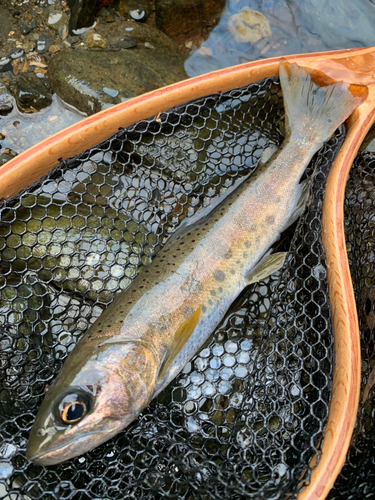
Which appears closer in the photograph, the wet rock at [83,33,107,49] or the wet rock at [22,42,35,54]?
the wet rock at [22,42,35,54]

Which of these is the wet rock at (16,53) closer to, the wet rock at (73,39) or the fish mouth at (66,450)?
the wet rock at (73,39)

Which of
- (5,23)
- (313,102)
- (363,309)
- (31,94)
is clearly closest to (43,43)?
(5,23)

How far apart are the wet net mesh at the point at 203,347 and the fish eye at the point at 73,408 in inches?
16.8

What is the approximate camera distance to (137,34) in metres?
3.84

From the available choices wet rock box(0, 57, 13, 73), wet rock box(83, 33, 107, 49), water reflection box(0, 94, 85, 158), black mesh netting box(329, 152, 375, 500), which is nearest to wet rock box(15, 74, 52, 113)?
Result: water reflection box(0, 94, 85, 158)

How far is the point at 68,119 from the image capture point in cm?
347

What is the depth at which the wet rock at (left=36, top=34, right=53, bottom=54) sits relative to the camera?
3.65 meters

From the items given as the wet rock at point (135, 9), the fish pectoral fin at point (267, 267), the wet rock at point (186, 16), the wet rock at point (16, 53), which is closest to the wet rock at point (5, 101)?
the wet rock at point (16, 53)

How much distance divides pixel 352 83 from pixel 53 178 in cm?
226

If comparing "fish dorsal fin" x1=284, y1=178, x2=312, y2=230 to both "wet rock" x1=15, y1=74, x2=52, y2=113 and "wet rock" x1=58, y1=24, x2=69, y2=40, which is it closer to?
"wet rock" x1=15, y1=74, x2=52, y2=113

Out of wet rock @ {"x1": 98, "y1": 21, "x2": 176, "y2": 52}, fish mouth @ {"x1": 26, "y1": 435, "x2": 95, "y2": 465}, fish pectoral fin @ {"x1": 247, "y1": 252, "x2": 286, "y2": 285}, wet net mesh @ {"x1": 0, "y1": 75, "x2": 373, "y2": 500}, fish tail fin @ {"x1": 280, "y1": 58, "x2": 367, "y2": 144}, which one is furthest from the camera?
wet rock @ {"x1": 98, "y1": 21, "x2": 176, "y2": 52}

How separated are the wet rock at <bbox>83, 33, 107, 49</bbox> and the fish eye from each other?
328cm

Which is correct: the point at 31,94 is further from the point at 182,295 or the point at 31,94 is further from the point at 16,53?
the point at 182,295

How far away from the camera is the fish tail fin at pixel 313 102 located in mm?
2729
